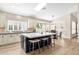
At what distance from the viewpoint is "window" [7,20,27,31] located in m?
2.56

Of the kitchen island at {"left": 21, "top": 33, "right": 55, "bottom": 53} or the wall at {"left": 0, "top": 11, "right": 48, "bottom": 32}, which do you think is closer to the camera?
the wall at {"left": 0, "top": 11, "right": 48, "bottom": 32}

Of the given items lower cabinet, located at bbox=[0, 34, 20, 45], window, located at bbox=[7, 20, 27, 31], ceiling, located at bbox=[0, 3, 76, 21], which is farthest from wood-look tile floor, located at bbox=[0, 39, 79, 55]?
ceiling, located at bbox=[0, 3, 76, 21]

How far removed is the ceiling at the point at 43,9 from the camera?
252cm

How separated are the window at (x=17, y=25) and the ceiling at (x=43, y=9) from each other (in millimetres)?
253

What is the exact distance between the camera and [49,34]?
287 cm

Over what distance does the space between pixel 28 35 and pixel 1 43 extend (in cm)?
74

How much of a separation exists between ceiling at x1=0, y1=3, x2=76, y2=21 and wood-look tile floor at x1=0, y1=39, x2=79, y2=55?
0.78 metres

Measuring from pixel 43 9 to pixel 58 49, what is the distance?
3.80 feet

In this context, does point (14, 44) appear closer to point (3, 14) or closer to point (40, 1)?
point (3, 14)

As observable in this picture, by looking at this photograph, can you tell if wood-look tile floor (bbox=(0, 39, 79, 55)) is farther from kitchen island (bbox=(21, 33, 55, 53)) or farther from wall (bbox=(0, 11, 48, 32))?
wall (bbox=(0, 11, 48, 32))

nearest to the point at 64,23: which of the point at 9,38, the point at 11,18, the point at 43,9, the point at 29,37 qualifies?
the point at 43,9

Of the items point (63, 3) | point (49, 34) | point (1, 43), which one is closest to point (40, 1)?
point (63, 3)

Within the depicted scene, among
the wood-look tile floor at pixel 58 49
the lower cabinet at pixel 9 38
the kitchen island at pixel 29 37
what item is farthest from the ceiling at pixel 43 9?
the wood-look tile floor at pixel 58 49

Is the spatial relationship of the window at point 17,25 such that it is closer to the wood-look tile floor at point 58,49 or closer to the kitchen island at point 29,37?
the kitchen island at point 29,37
